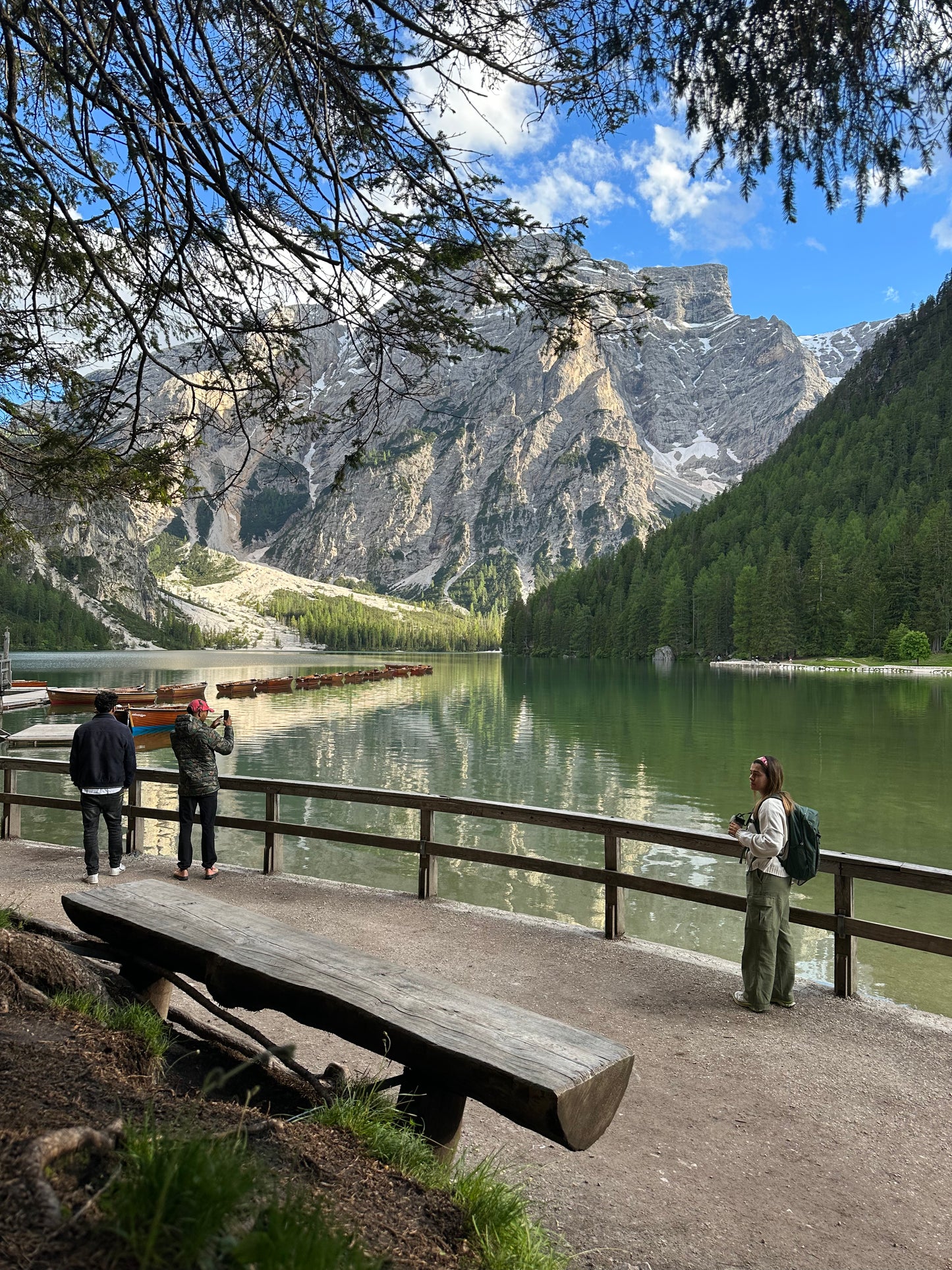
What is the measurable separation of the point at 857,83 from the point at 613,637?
462 ft

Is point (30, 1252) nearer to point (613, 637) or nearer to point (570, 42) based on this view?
point (570, 42)

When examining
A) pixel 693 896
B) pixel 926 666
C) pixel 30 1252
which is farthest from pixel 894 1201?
pixel 926 666

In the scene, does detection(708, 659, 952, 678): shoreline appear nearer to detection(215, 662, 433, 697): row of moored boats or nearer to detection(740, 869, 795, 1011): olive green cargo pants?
detection(215, 662, 433, 697): row of moored boats

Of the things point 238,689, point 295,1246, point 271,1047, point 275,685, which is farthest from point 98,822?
point 275,685

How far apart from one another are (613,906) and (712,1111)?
290cm

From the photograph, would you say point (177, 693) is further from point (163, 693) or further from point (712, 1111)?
point (712, 1111)

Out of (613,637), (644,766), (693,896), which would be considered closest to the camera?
(693,896)

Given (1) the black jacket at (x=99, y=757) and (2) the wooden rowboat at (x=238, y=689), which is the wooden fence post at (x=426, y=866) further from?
(2) the wooden rowboat at (x=238, y=689)

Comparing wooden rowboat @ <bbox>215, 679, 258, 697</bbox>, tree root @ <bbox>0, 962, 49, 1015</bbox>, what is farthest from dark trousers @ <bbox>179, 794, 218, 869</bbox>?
wooden rowboat @ <bbox>215, 679, 258, 697</bbox>

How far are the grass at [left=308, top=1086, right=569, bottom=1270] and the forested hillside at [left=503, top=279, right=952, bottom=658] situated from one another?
105757mm

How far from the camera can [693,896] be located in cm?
708

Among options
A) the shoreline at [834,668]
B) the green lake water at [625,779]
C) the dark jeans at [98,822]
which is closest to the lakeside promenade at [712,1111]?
the dark jeans at [98,822]

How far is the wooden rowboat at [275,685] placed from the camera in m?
65.9

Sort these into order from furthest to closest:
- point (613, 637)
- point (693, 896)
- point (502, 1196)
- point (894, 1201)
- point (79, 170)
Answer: point (613, 637)
point (693, 896)
point (79, 170)
point (894, 1201)
point (502, 1196)
